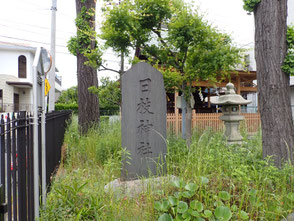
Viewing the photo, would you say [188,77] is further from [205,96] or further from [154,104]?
[205,96]

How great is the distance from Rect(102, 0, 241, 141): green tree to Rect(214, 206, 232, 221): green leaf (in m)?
3.10

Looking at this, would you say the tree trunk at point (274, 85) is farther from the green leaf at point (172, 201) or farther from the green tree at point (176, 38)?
the green leaf at point (172, 201)

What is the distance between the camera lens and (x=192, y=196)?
2.46m

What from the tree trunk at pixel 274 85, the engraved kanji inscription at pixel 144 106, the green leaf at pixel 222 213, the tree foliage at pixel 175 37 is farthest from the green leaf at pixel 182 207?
the tree foliage at pixel 175 37

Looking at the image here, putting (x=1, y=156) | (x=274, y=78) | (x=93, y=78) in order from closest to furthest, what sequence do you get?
(x=1, y=156) < (x=274, y=78) < (x=93, y=78)

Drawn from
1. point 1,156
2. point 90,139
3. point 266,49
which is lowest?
point 90,139

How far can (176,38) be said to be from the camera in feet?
15.0

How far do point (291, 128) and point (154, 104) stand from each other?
225 cm

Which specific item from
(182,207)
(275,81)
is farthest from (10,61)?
(182,207)

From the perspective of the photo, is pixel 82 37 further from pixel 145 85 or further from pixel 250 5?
pixel 250 5

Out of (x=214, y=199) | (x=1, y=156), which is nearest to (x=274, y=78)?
(x=214, y=199)

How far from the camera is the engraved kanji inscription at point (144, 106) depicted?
3.88m

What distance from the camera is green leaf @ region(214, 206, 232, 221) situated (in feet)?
6.61

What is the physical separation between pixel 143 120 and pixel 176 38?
1.96 meters
